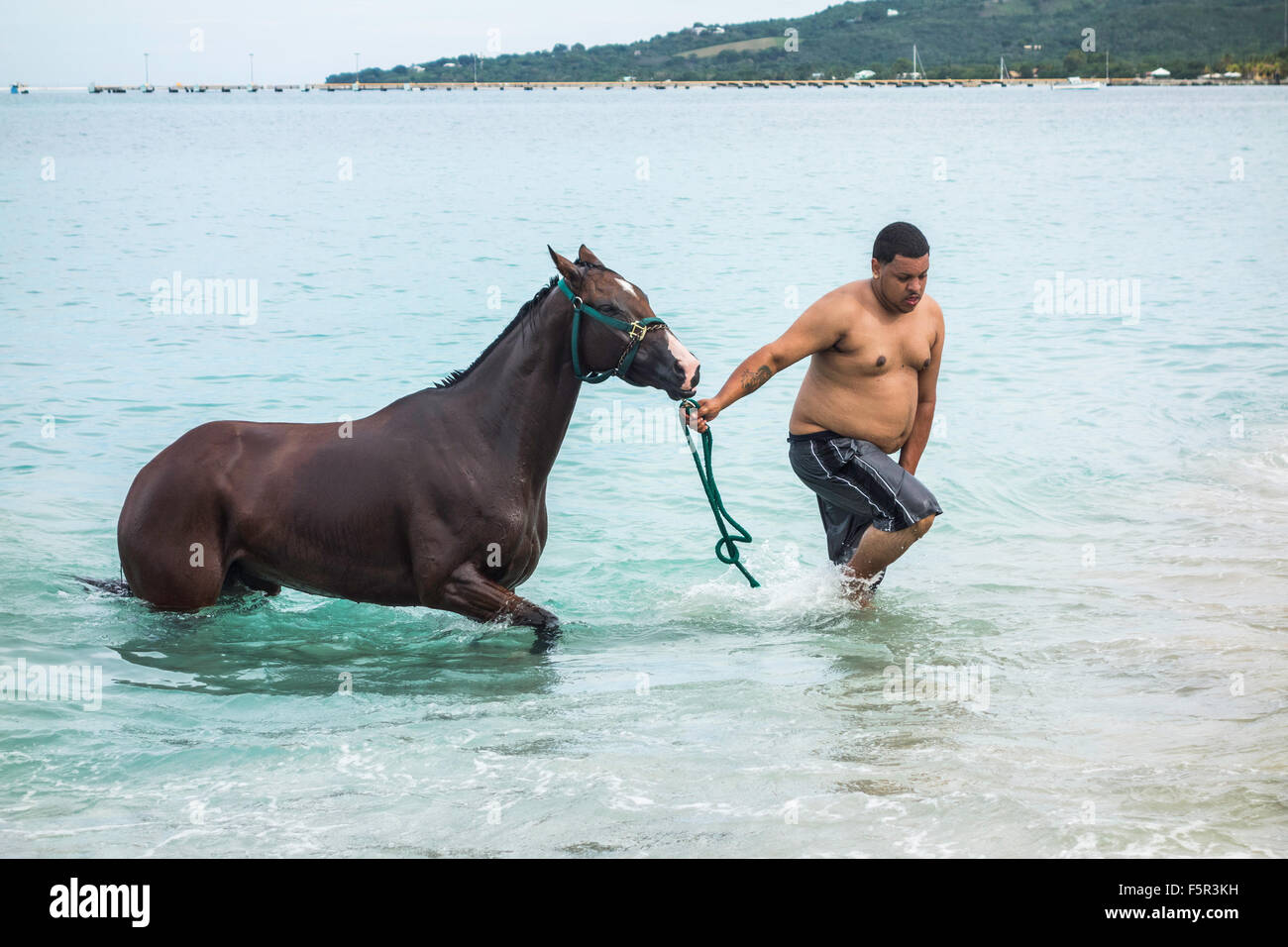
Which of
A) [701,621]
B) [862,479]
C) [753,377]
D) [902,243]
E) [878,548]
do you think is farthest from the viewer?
[701,621]

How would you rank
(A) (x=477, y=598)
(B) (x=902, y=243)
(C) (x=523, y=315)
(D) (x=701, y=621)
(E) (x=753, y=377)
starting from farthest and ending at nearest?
(D) (x=701, y=621) → (E) (x=753, y=377) → (B) (x=902, y=243) → (C) (x=523, y=315) → (A) (x=477, y=598)

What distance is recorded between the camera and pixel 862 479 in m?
6.73

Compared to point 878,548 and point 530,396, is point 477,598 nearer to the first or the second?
point 530,396

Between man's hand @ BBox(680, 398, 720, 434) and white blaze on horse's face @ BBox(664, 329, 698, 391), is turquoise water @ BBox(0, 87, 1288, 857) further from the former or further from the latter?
white blaze on horse's face @ BBox(664, 329, 698, 391)

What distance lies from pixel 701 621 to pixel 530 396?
2.12 metres

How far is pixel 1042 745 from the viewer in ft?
17.8

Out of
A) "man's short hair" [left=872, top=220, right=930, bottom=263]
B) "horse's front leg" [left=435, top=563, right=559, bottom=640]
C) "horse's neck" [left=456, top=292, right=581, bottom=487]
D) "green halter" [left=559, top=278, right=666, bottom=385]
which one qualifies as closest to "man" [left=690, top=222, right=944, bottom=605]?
"man's short hair" [left=872, top=220, right=930, bottom=263]

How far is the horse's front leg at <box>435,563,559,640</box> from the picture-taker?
6.09 metres

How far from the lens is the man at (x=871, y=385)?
21.4 feet

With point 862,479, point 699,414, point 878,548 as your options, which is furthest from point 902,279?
point 878,548

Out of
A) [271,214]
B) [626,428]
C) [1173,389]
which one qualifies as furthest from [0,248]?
[1173,389]

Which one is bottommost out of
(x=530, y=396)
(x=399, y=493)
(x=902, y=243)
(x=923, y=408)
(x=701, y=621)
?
(x=701, y=621)
